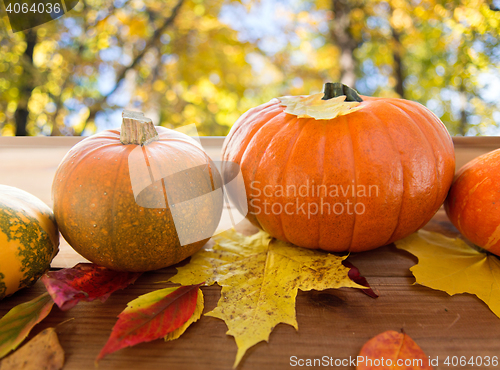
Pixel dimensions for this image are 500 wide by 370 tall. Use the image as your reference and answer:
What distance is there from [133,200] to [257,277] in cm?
32

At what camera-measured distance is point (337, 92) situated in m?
0.87

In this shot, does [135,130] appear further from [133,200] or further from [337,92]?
[337,92]

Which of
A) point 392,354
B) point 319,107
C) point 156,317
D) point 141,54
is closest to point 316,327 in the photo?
point 392,354

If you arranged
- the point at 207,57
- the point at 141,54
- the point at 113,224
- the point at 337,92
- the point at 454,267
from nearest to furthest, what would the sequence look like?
the point at 113,224 → the point at 454,267 → the point at 337,92 → the point at 207,57 → the point at 141,54

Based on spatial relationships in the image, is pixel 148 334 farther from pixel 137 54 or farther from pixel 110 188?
pixel 137 54

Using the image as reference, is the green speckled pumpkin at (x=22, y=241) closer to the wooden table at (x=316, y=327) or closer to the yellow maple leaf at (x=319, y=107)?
the wooden table at (x=316, y=327)

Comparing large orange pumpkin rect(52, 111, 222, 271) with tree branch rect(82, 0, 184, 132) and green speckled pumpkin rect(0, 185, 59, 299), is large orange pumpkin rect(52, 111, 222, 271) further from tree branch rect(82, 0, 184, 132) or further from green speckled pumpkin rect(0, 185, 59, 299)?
tree branch rect(82, 0, 184, 132)

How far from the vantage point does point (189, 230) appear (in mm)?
718

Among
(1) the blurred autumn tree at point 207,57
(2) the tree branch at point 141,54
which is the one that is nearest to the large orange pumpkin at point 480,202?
(1) the blurred autumn tree at point 207,57

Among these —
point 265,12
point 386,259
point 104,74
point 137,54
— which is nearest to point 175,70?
point 137,54

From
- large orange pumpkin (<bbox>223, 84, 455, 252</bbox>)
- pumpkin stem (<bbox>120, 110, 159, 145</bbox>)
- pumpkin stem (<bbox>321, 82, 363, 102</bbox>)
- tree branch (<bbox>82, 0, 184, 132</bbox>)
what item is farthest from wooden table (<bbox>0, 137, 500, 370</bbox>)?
tree branch (<bbox>82, 0, 184, 132</bbox>)

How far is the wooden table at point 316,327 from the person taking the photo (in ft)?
1.74

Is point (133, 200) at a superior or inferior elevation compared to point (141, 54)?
inferior

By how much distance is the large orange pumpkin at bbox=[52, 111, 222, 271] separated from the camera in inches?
25.8
